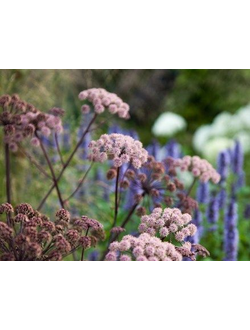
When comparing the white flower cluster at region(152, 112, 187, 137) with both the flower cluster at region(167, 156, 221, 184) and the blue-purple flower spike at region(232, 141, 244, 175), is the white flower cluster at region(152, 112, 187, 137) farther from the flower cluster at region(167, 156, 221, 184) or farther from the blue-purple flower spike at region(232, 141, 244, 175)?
the flower cluster at region(167, 156, 221, 184)

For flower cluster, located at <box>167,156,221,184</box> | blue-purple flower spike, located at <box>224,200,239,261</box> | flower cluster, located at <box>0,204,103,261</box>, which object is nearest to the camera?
flower cluster, located at <box>0,204,103,261</box>

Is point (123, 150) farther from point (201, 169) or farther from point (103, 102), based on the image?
point (201, 169)

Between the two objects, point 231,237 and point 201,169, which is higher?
point 201,169

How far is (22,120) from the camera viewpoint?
2.32 metres

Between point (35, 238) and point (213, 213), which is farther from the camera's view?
point (213, 213)

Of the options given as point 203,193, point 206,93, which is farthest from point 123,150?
point 206,93

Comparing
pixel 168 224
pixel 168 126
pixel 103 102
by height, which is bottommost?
pixel 168 224

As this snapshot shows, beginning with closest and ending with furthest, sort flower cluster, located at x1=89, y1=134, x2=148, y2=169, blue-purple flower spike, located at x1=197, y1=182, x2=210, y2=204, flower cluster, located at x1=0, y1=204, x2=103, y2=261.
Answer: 1. flower cluster, located at x1=0, y1=204, x2=103, y2=261
2. flower cluster, located at x1=89, y1=134, x2=148, y2=169
3. blue-purple flower spike, located at x1=197, y1=182, x2=210, y2=204

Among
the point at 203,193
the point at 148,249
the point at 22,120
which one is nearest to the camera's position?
the point at 148,249

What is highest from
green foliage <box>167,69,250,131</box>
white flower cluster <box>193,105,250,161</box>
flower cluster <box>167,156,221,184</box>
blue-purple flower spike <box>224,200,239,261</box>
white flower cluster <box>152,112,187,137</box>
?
green foliage <box>167,69,250,131</box>

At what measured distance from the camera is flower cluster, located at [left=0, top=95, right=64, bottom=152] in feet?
7.46

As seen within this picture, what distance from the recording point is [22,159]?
4371 mm

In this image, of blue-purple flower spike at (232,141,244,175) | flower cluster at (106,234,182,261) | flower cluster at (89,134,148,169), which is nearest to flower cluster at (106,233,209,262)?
flower cluster at (106,234,182,261)
